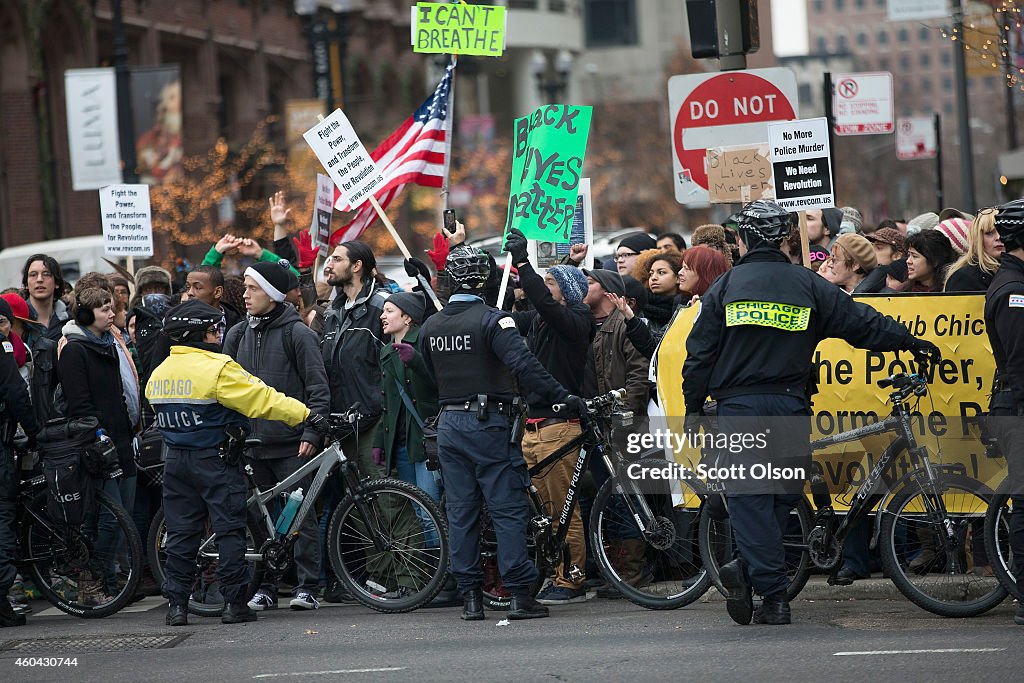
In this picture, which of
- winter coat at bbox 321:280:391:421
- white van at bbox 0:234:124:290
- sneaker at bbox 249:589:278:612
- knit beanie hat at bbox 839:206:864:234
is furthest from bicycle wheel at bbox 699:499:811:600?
white van at bbox 0:234:124:290

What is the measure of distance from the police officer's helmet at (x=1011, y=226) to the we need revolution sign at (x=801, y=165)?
1951 millimetres

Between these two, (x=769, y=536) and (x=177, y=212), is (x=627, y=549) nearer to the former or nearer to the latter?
(x=769, y=536)

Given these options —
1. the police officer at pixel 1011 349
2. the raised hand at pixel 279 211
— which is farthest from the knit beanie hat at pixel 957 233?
the raised hand at pixel 279 211

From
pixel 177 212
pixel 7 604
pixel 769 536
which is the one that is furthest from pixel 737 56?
pixel 177 212

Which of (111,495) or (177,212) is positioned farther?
(177,212)

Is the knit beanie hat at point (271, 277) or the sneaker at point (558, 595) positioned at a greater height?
the knit beanie hat at point (271, 277)

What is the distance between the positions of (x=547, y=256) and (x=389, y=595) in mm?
2760

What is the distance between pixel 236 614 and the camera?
32.1ft

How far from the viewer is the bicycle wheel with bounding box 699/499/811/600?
29.3 ft

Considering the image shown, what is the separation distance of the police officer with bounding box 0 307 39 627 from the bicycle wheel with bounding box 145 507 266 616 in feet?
2.80

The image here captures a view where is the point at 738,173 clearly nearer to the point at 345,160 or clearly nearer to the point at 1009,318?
the point at 345,160

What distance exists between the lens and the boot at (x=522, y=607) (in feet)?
30.6

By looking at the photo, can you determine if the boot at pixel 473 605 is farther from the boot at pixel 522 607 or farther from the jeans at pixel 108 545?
the jeans at pixel 108 545

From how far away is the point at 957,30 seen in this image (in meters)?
12.9
